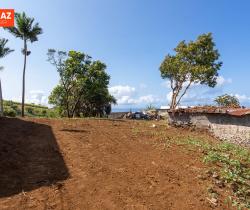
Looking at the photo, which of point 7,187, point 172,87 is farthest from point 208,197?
point 172,87

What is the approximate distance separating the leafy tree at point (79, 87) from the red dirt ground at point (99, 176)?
72.3ft

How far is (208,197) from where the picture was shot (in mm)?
6250

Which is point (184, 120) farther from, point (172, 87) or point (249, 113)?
point (172, 87)

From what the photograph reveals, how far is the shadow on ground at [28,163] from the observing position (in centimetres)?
636

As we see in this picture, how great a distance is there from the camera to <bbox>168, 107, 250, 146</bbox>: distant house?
11.2 meters

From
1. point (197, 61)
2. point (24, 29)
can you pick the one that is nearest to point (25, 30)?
point (24, 29)

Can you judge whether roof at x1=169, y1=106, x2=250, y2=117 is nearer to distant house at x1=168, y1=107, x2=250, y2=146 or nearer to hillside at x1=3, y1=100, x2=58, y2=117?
distant house at x1=168, y1=107, x2=250, y2=146

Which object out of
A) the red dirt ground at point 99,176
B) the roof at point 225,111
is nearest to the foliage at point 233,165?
the red dirt ground at point 99,176

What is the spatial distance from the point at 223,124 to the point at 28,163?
28.3ft

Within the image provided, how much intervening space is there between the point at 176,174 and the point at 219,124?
6257 millimetres

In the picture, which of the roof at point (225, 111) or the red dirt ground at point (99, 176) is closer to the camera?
the red dirt ground at point (99, 176)

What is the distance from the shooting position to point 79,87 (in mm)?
33188

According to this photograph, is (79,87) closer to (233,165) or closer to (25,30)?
(25,30)

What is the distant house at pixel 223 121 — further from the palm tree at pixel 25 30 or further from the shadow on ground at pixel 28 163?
the palm tree at pixel 25 30
